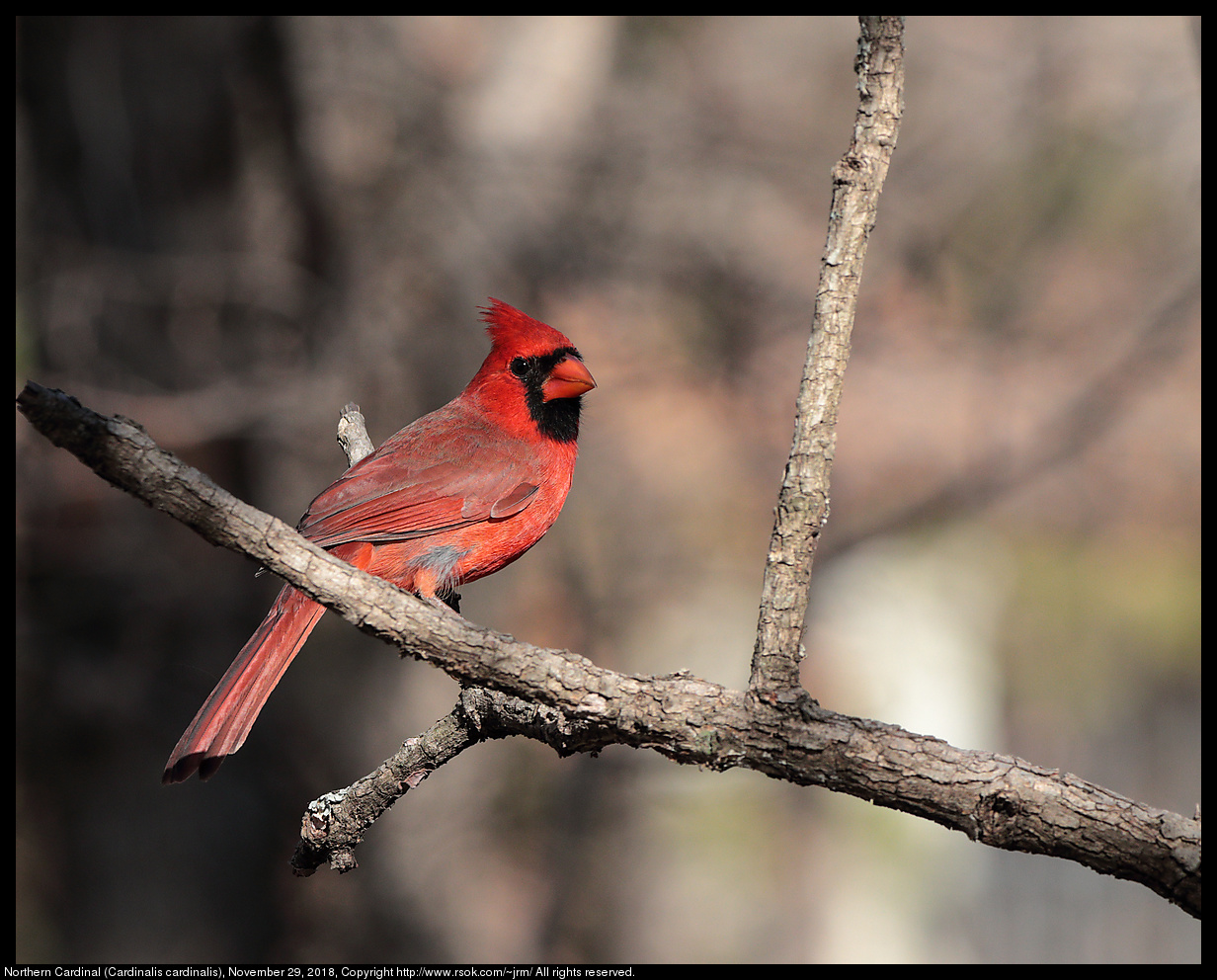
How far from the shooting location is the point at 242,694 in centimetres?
257

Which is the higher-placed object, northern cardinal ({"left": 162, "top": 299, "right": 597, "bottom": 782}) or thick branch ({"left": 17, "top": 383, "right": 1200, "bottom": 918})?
northern cardinal ({"left": 162, "top": 299, "right": 597, "bottom": 782})

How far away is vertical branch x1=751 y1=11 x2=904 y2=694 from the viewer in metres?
1.69

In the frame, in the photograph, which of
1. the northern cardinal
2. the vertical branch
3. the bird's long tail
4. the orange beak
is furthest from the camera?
the orange beak

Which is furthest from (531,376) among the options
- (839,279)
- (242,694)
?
(839,279)

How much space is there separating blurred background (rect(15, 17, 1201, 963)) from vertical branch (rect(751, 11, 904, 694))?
3.83 m

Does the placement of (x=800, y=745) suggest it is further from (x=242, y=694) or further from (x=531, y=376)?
(x=531, y=376)

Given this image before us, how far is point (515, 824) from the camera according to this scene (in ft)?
19.9

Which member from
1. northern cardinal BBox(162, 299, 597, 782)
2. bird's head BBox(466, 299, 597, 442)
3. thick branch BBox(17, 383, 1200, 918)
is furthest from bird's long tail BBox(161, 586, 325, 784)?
bird's head BBox(466, 299, 597, 442)

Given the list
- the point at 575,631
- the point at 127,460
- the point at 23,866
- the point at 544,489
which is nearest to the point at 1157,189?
the point at 575,631

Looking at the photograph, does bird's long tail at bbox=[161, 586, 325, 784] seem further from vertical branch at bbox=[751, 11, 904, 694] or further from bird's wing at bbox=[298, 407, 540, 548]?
vertical branch at bbox=[751, 11, 904, 694]

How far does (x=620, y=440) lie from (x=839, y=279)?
487 centimetres

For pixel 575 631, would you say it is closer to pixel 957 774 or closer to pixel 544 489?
pixel 544 489

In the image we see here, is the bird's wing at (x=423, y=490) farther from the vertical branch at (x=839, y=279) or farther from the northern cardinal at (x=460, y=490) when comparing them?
the vertical branch at (x=839, y=279)
